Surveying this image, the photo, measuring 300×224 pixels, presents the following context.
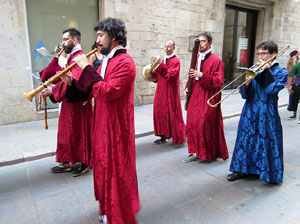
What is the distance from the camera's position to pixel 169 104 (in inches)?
185

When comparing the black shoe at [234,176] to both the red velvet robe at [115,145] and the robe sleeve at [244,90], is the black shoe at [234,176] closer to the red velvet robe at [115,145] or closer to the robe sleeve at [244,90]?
the robe sleeve at [244,90]

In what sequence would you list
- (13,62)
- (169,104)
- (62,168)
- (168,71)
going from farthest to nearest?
(13,62), (169,104), (168,71), (62,168)

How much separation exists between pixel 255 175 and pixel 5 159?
4049 mm

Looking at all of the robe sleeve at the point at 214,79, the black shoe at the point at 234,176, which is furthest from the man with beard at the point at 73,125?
the black shoe at the point at 234,176

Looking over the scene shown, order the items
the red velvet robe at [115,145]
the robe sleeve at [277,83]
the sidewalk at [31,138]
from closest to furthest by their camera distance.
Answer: the red velvet robe at [115,145]
the robe sleeve at [277,83]
the sidewalk at [31,138]

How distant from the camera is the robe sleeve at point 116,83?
1955 mm

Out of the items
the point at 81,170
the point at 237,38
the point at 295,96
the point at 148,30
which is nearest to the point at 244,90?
the point at 81,170

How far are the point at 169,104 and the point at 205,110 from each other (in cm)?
102

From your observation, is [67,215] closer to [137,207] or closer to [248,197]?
[137,207]

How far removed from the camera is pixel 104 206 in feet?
7.47

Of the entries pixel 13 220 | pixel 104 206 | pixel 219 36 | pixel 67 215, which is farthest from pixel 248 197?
pixel 219 36

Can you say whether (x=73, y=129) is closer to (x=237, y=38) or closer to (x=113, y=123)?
(x=113, y=123)

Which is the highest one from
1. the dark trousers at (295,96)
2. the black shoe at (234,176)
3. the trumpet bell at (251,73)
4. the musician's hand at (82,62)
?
the musician's hand at (82,62)

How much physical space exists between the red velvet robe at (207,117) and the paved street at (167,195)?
25 cm
